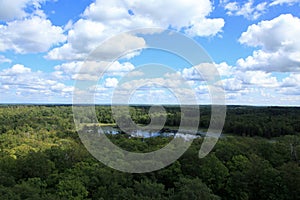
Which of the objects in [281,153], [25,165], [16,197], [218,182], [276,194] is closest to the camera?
[16,197]

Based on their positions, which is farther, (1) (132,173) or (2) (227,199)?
(1) (132,173)

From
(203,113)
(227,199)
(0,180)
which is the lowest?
(227,199)

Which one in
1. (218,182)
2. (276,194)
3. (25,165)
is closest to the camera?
(276,194)

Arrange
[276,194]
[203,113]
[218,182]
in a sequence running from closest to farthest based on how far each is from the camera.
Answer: [276,194] < [218,182] < [203,113]

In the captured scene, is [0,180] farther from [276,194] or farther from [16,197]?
[276,194]

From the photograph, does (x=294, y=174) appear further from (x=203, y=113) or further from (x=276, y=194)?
(x=203, y=113)

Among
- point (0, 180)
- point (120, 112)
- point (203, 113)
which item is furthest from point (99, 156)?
point (203, 113)

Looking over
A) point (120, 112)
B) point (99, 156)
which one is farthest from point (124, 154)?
point (120, 112)

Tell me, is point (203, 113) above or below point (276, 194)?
→ above

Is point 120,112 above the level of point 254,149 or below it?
above
